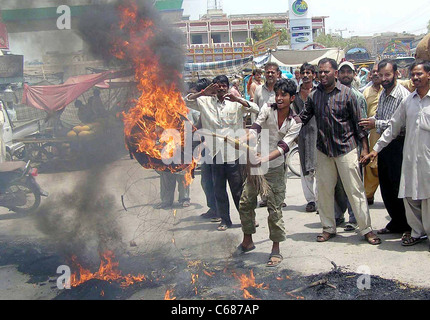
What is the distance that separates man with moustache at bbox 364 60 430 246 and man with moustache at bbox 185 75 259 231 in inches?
73.7

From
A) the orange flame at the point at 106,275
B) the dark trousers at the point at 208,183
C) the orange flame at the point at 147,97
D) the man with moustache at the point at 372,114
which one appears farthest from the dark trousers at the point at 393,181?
the orange flame at the point at 106,275

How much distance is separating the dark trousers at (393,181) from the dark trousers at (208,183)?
7.97ft

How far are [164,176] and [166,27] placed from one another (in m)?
1.81

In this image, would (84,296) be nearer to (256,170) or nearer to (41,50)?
(256,170)

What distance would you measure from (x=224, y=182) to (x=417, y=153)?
97.9 inches

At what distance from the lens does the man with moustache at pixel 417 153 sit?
4805 millimetres

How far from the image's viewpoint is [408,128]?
16.4ft

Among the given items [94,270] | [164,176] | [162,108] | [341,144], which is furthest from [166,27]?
[94,270]

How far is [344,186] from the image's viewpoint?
17.6 feet

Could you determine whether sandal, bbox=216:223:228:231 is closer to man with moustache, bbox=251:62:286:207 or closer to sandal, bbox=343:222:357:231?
man with moustache, bbox=251:62:286:207

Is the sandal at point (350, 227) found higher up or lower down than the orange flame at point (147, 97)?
lower down

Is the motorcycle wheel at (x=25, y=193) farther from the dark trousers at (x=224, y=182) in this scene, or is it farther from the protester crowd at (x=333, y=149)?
the dark trousers at (x=224, y=182)

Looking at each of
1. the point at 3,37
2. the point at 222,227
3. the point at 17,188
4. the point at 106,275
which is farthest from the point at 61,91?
the point at 106,275
